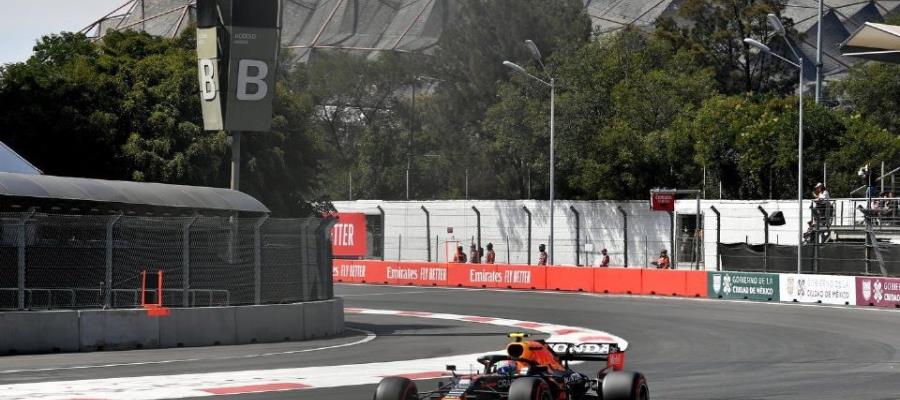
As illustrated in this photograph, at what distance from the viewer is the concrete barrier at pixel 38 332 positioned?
21609 mm

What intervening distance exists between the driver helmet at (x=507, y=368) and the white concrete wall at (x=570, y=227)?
116 ft

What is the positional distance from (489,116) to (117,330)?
51645 mm

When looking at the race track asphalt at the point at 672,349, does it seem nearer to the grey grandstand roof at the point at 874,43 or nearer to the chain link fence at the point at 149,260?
the chain link fence at the point at 149,260

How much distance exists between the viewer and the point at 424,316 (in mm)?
34000

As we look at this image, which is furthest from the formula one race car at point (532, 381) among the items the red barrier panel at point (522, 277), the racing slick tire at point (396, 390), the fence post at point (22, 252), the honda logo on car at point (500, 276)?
the honda logo on car at point (500, 276)

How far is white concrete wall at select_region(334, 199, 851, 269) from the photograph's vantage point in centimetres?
4878

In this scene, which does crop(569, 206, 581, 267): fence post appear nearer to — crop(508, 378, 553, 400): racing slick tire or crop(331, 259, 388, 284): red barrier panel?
crop(331, 259, 388, 284): red barrier panel

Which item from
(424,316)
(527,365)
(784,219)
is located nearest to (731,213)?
(784,219)

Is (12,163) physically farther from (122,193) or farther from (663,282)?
(663,282)

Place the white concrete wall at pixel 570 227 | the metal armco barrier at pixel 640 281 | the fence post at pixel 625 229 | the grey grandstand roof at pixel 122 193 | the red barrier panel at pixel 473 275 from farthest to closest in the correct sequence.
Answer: the fence post at pixel 625 229 < the white concrete wall at pixel 570 227 < the red barrier panel at pixel 473 275 < the metal armco barrier at pixel 640 281 < the grey grandstand roof at pixel 122 193

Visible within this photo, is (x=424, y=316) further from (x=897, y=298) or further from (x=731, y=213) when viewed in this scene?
(x=731, y=213)

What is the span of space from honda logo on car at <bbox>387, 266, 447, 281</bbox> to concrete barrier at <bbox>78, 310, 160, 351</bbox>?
2716cm

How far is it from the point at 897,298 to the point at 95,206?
21.3 metres

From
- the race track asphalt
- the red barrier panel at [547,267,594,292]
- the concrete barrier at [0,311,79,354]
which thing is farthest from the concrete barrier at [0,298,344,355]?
the red barrier panel at [547,267,594,292]
